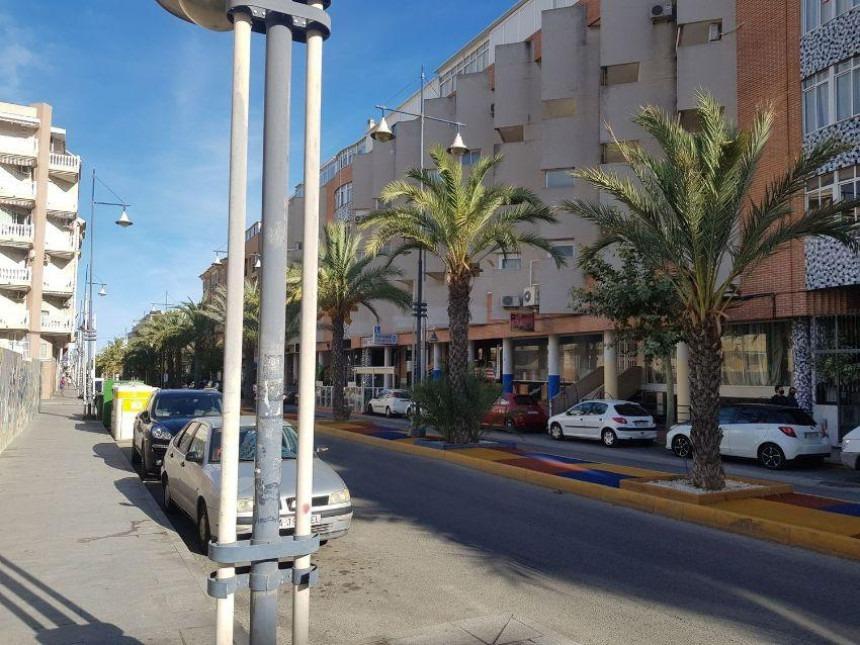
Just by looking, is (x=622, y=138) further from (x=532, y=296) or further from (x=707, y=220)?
(x=707, y=220)

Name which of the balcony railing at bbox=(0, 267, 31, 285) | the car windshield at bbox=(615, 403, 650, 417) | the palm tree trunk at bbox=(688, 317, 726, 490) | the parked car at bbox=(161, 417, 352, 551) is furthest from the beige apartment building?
the balcony railing at bbox=(0, 267, 31, 285)

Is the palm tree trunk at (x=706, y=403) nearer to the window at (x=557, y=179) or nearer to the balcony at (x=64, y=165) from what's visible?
the window at (x=557, y=179)

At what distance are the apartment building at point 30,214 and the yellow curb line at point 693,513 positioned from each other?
43952 mm

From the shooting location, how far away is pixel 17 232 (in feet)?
161

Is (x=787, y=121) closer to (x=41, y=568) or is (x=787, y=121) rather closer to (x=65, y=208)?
(x=41, y=568)

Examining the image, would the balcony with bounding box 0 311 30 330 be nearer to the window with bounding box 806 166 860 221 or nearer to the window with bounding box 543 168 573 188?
the window with bounding box 543 168 573 188

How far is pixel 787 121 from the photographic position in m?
22.4

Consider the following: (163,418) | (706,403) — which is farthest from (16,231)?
(706,403)

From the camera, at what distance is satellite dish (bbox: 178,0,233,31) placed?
4.11 meters

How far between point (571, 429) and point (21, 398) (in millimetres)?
17021

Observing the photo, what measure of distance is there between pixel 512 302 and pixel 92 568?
92.3ft

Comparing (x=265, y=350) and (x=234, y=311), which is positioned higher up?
(x=234, y=311)

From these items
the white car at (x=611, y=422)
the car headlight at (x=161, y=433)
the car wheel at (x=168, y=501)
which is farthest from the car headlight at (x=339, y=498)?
the white car at (x=611, y=422)

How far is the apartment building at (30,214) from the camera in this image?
49000 millimetres
